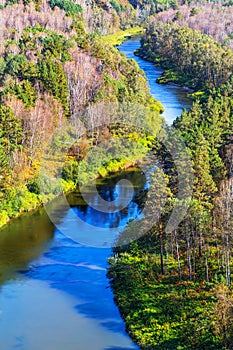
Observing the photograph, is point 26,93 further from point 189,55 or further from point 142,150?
point 189,55

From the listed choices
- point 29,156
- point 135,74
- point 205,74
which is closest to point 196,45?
point 205,74

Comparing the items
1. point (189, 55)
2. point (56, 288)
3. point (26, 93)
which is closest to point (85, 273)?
point (56, 288)

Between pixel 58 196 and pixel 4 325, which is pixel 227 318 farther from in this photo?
pixel 58 196

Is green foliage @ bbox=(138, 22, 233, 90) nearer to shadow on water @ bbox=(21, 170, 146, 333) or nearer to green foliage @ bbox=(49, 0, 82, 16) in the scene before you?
green foliage @ bbox=(49, 0, 82, 16)

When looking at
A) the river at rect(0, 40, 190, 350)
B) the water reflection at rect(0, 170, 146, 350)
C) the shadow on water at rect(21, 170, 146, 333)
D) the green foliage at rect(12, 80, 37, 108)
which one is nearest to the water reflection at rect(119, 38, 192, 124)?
the green foliage at rect(12, 80, 37, 108)

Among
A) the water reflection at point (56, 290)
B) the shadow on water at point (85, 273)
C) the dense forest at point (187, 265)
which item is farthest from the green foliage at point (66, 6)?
the shadow on water at point (85, 273)

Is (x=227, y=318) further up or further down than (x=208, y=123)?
further down
